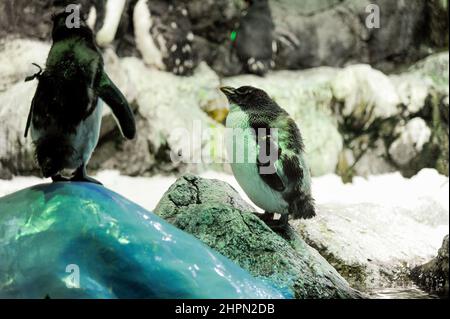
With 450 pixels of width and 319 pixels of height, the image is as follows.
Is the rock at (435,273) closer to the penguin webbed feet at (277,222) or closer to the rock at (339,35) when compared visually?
the penguin webbed feet at (277,222)

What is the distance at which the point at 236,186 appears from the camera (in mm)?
2123

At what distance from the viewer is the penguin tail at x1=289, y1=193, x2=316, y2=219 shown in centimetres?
180

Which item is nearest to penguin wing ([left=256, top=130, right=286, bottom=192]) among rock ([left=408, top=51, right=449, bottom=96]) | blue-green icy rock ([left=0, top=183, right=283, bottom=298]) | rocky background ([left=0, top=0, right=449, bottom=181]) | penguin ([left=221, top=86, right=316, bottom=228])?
penguin ([left=221, top=86, right=316, bottom=228])

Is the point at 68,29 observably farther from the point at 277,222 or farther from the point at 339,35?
the point at 339,35

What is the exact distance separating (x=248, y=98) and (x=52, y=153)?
553mm

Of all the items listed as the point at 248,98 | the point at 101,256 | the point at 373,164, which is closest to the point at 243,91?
the point at 248,98

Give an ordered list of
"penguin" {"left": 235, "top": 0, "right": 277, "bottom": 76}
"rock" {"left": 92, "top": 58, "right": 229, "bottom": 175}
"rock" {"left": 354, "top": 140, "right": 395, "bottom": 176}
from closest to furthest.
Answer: "rock" {"left": 92, "top": 58, "right": 229, "bottom": 175}, "rock" {"left": 354, "top": 140, "right": 395, "bottom": 176}, "penguin" {"left": 235, "top": 0, "right": 277, "bottom": 76}

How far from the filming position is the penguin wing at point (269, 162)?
176 centimetres

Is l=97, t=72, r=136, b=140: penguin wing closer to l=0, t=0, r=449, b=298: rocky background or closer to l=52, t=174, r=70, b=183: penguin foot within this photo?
l=52, t=174, r=70, b=183: penguin foot

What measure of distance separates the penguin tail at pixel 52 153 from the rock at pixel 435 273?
939 mm

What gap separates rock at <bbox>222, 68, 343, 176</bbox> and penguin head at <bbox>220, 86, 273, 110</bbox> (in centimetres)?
75

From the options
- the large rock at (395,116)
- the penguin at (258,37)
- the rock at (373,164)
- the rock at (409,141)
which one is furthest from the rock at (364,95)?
the penguin at (258,37)

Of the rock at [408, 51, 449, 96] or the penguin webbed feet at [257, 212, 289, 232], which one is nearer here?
the penguin webbed feet at [257, 212, 289, 232]
